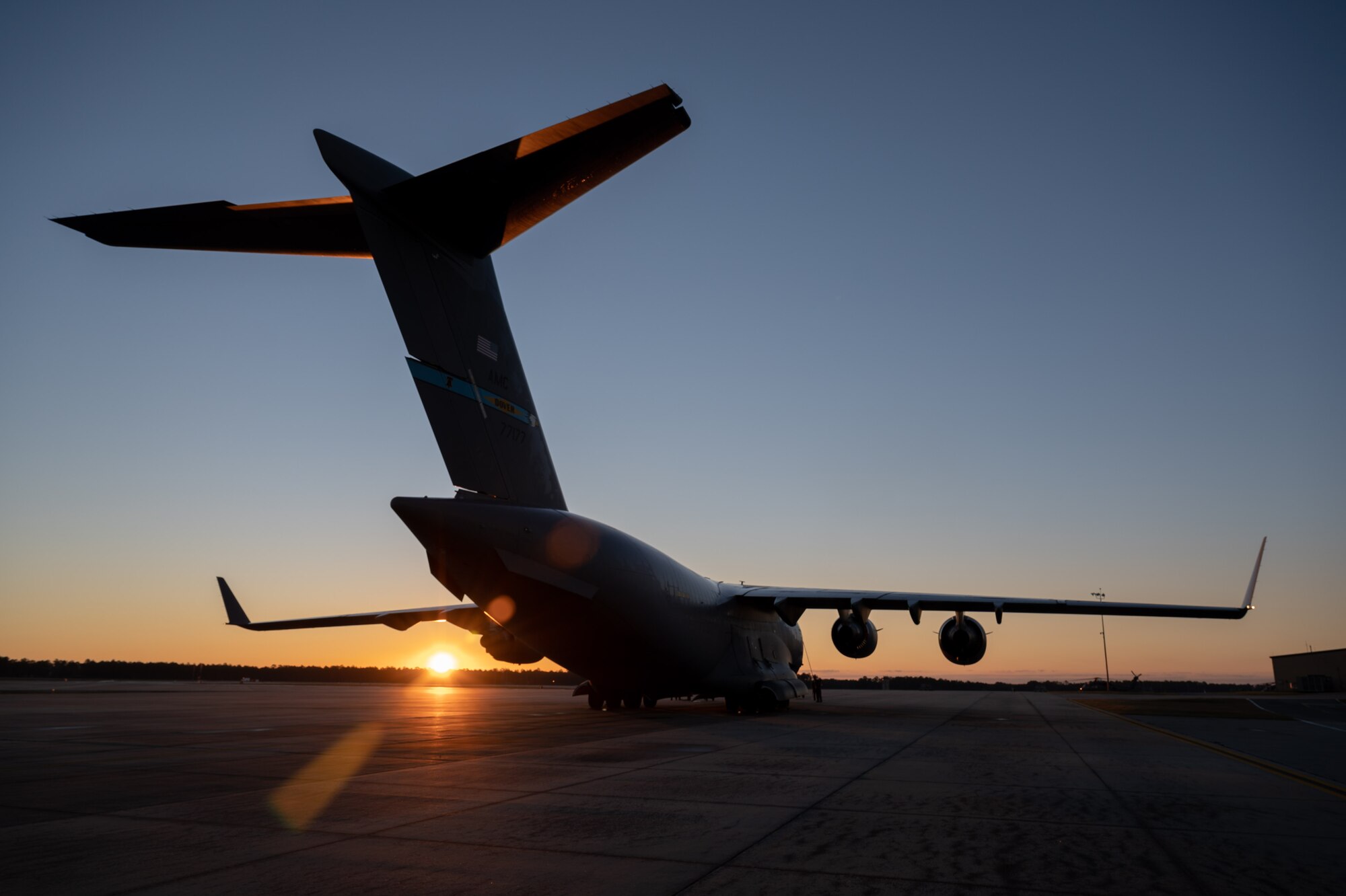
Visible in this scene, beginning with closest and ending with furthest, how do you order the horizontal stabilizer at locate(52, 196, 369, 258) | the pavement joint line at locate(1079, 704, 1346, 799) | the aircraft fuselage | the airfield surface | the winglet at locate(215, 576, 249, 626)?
the airfield surface, the pavement joint line at locate(1079, 704, 1346, 799), the horizontal stabilizer at locate(52, 196, 369, 258), the aircraft fuselage, the winglet at locate(215, 576, 249, 626)

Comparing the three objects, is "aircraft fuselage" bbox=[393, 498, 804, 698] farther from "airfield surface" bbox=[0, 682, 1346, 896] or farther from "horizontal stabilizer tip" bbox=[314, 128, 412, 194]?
"horizontal stabilizer tip" bbox=[314, 128, 412, 194]

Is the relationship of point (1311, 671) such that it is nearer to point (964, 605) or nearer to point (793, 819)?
point (964, 605)

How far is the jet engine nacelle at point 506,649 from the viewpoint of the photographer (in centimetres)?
1844

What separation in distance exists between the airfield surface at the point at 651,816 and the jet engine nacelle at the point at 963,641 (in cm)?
736

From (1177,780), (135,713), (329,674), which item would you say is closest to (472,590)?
(1177,780)

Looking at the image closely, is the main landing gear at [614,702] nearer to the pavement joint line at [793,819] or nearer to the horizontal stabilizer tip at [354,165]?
the pavement joint line at [793,819]

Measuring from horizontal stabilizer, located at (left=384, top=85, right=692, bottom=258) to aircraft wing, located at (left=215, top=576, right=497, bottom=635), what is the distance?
11.9m

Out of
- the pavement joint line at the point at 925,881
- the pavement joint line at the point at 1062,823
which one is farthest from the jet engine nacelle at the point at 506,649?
the pavement joint line at the point at 925,881

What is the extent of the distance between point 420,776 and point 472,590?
4.77 m

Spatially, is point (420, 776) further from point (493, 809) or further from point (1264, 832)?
point (1264, 832)

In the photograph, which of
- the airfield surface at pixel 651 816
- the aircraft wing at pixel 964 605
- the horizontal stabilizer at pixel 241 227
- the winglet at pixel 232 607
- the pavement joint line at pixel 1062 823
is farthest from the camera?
the winglet at pixel 232 607

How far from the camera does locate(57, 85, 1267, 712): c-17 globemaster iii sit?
7.88 meters

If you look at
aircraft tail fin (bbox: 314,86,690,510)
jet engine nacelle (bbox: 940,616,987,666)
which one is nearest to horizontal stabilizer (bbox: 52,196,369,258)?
aircraft tail fin (bbox: 314,86,690,510)

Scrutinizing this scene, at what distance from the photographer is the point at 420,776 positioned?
680cm
